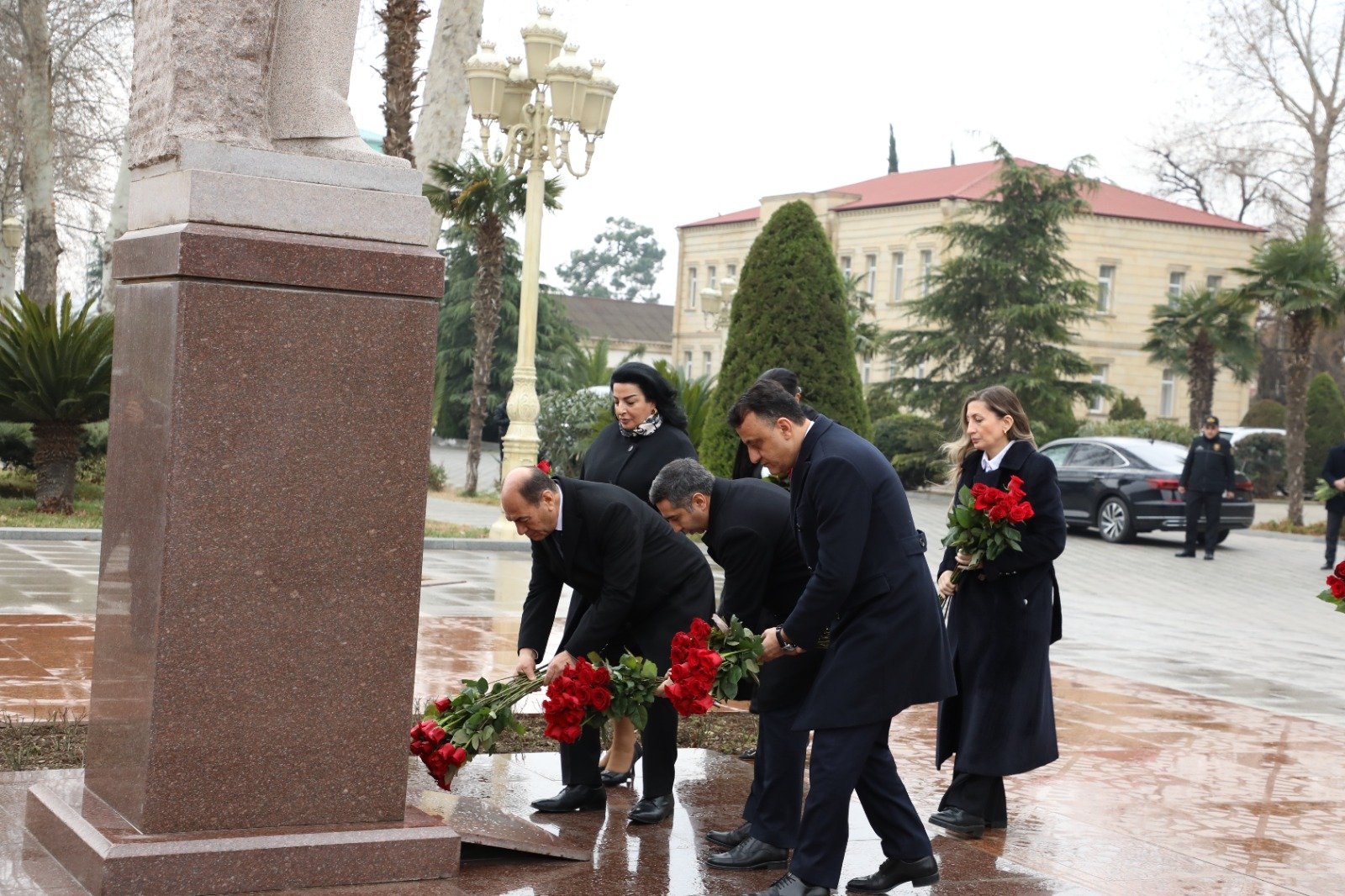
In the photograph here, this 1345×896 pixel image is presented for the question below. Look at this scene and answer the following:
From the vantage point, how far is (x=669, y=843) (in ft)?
18.7

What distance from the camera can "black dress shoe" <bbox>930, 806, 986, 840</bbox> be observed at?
20.2 feet

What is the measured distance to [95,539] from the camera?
50.9 feet

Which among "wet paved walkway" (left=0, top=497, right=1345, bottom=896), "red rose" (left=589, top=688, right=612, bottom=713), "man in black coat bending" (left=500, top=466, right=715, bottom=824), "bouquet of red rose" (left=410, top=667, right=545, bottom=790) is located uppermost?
"man in black coat bending" (left=500, top=466, right=715, bottom=824)

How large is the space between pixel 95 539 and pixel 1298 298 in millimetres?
21859

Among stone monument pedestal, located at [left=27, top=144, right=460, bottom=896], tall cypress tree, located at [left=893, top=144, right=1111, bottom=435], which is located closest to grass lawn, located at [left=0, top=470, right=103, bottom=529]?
stone monument pedestal, located at [left=27, top=144, right=460, bottom=896]

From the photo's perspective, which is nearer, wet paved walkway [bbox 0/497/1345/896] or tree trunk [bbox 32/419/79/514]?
wet paved walkway [bbox 0/497/1345/896]

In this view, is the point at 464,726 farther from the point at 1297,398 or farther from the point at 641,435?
the point at 1297,398

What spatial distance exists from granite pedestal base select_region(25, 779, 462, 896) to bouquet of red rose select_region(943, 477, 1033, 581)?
2.55 m

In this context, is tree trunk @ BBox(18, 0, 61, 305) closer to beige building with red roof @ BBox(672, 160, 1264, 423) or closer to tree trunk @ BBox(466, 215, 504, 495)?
tree trunk @ BBox(466, 215, 504, 495)

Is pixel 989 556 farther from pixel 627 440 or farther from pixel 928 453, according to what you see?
pixel 928 453

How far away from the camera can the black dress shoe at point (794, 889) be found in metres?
4.88

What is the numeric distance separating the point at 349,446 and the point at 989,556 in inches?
111

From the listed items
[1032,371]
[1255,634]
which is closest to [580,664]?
[1255,634]

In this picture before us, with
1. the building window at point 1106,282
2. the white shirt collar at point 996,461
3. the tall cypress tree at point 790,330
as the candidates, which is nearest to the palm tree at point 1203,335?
the building window at point 1106,282
